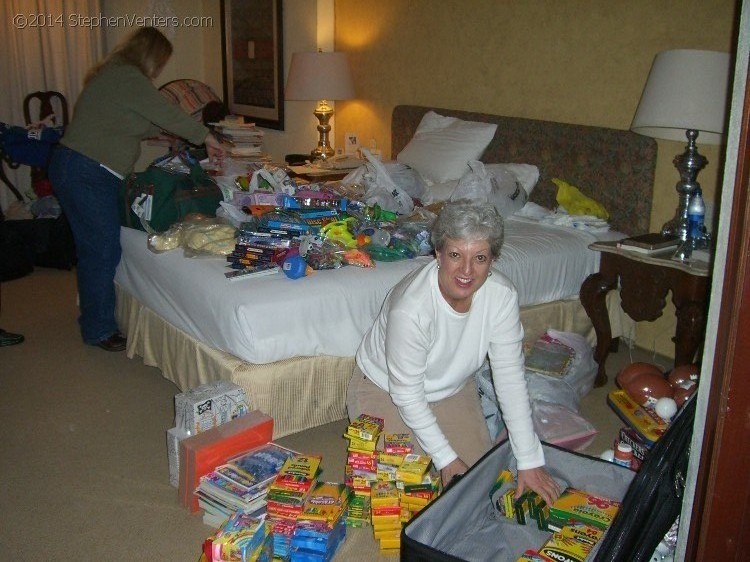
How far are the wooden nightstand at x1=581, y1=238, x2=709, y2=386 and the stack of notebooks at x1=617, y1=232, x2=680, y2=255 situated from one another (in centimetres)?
2

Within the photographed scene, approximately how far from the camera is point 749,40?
895 mm

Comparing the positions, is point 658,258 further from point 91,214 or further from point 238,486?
point 91,214

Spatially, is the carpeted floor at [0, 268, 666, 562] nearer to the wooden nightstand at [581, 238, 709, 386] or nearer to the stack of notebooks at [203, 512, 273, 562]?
the stack of notebooks at [203, 512, 273, 562]

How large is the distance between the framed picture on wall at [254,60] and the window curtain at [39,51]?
3.61ft

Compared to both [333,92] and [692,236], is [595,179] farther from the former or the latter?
[333,92]

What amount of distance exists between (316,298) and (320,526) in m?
0.79

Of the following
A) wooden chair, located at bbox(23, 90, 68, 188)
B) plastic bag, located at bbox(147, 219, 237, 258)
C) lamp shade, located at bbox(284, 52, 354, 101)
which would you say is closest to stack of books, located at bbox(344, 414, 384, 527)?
plastic bag, located at bbox(147, 219, 237, 258)

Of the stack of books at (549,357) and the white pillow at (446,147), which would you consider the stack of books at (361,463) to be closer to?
the stack of books at (549,357)

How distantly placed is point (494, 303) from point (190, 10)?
18.1ft

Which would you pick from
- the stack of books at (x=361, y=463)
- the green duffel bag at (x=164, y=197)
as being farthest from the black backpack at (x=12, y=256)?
the stack of books at (x=361, y=463)

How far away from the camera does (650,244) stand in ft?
9.02

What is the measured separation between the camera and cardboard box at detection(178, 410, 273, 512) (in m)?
2.06

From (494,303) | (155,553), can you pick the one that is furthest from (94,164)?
(494,303)

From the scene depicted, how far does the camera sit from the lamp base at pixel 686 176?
9.14ft
